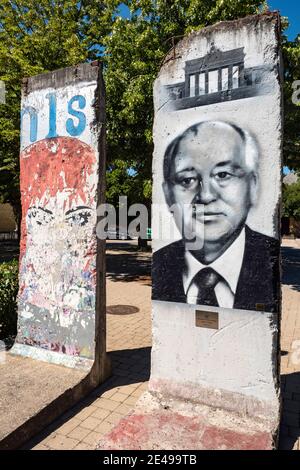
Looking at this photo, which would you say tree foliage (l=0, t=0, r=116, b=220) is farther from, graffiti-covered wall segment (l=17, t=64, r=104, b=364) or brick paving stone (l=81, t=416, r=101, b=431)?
brick paving stone (l=81, t=416, r=101, b=431)

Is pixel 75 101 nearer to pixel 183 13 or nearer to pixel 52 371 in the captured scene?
pixel 52 371

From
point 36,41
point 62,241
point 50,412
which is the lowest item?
point 50,412

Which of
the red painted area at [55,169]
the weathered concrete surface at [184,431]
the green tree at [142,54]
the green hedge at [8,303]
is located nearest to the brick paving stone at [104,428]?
the weathered concrete surface at [184,431]

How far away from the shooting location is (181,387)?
3922mm

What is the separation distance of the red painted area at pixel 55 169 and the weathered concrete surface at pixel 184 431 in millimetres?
2532

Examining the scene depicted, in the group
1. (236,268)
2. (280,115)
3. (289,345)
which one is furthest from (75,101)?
(289,345)

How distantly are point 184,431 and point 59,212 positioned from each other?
2959mm

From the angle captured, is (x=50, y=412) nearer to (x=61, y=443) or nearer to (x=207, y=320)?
(x=61, y=443)

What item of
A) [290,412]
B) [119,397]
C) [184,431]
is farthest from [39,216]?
[290,412]

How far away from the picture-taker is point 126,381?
15.8ft

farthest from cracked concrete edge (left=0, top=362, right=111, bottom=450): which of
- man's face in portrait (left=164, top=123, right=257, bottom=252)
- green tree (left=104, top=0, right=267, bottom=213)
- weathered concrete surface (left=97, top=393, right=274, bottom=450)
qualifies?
green tree (left=104, top=0, right=267, bottom=213)

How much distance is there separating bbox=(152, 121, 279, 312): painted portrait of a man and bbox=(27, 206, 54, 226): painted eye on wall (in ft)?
5.50

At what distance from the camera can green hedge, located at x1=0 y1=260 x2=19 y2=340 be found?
5.76m

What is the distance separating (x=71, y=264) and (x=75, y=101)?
2.11 meters
